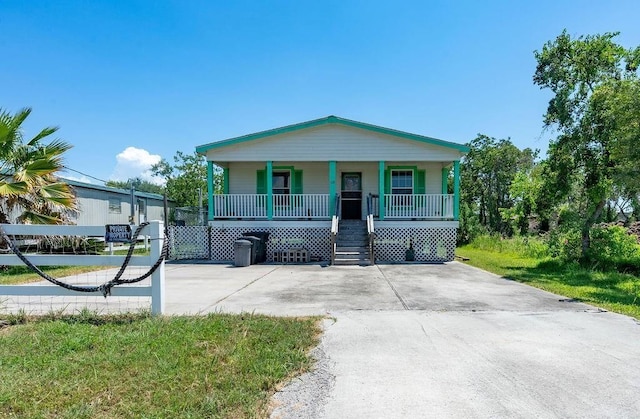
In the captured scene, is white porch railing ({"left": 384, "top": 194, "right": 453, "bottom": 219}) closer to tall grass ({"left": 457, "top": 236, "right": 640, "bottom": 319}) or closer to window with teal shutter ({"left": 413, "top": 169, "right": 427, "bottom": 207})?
window with teal shutter ({"left": 413, "top": 169, "right": 427, "bottom": 207})

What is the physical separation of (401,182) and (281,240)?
5862 millimetres

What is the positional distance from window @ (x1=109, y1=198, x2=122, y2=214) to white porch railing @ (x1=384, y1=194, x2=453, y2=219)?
46.5 ft

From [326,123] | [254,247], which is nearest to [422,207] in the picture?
[326,123]

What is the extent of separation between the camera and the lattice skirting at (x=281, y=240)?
1442 cm

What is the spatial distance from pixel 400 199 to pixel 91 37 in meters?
12.6

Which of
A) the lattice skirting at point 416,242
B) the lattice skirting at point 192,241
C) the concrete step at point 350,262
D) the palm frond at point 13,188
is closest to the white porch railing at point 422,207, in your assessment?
the lattice skirting at point 416,242

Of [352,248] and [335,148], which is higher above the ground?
[335,148]

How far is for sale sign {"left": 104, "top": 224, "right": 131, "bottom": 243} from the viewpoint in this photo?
503 cm

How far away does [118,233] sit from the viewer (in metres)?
5.05

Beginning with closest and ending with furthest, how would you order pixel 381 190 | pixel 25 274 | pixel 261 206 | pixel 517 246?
pixel 25 274 → pixel 381 190 → pixel 261 206 → pixel 517 246

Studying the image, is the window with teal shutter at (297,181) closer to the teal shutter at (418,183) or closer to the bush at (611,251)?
the teal shutter at (418,183)

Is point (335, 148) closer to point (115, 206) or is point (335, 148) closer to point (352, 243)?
→ point (352, 243)

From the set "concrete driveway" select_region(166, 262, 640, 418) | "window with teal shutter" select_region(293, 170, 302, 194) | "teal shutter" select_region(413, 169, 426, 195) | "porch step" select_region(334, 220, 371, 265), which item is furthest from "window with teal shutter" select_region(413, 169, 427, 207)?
"concrete driveway" select_region(166, 262, 640, 418)

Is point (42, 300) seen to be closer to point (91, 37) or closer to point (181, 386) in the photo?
point (181, 386)
